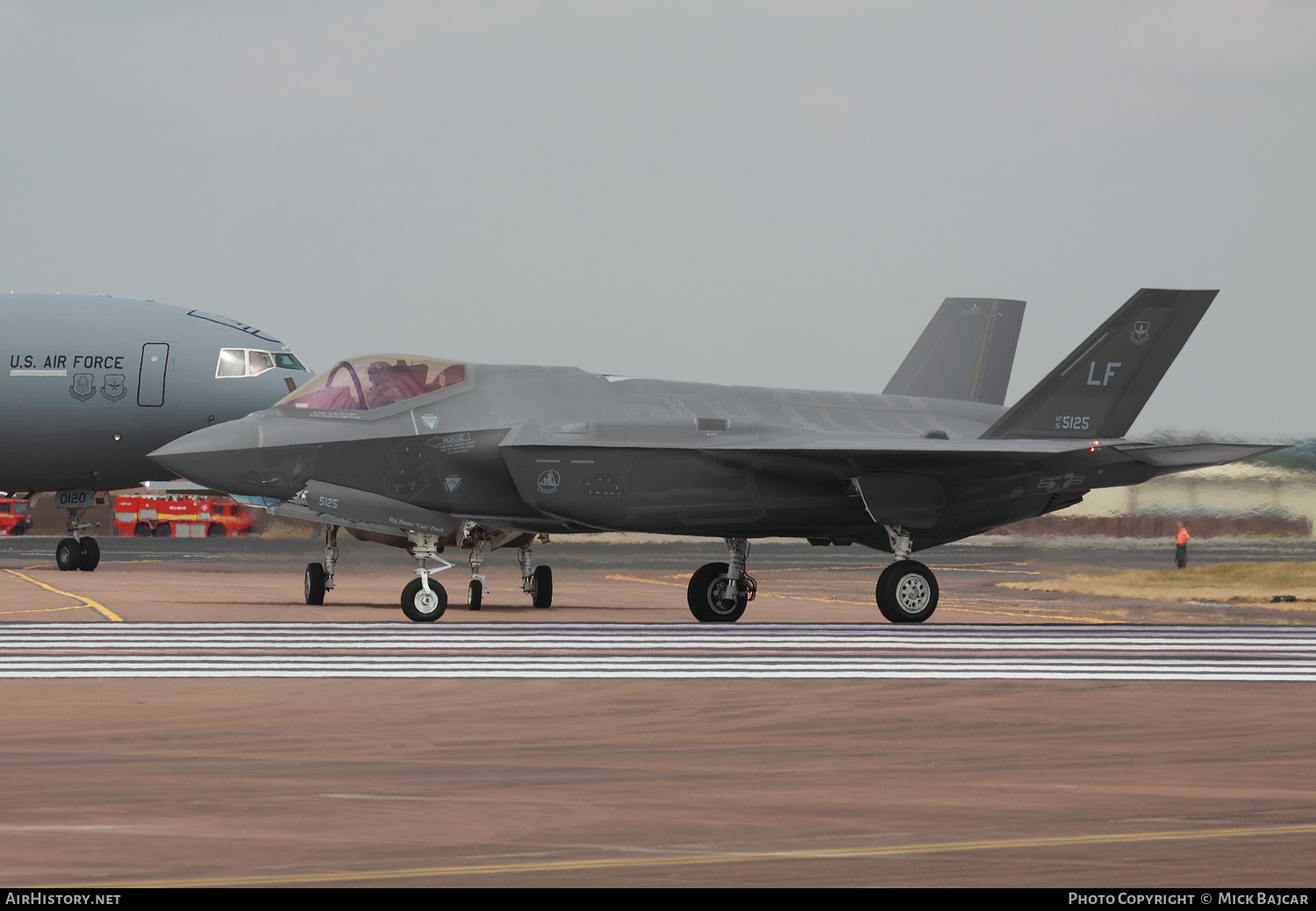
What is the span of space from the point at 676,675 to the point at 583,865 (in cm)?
762

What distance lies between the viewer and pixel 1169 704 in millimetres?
12484

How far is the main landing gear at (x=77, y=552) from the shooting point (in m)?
37.9

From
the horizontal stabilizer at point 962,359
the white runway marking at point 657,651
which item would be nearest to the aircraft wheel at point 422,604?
the white runway marking at point 657,651

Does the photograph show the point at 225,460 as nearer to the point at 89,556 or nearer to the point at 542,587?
the point at 542,587

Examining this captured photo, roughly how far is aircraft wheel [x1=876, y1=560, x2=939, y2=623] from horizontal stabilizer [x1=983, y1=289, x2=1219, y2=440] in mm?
Answer: 2312

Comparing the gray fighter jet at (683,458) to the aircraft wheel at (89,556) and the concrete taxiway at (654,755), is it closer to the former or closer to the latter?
the concrete taxiway at (654,755)

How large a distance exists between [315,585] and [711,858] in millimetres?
20622

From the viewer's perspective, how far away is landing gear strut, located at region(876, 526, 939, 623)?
22.3 m

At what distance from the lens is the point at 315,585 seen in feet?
87.7

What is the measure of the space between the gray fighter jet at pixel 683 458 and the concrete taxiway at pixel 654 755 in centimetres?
204

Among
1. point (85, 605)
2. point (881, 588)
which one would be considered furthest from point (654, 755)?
point (85, 605)

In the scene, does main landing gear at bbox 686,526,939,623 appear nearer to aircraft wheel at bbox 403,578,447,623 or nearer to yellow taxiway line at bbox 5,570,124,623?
aircraft wheel at bbox 403,578,447,623
